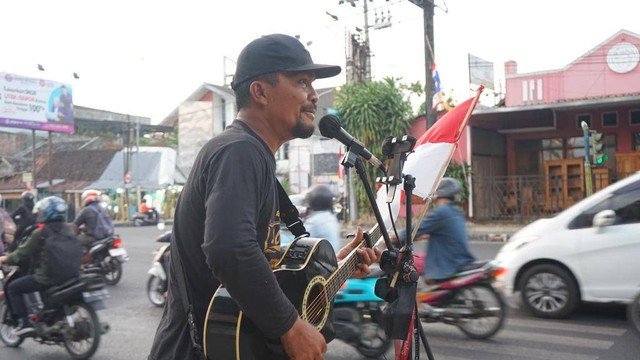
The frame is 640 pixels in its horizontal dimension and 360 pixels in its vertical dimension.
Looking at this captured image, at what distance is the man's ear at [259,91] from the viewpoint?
6.20ft

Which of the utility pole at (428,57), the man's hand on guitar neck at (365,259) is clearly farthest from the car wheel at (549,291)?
the utility pole at (428,57)

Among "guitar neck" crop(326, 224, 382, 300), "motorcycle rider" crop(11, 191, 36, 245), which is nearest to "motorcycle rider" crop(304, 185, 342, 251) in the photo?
"guitar neck" crop(326, 224, 382, 300)

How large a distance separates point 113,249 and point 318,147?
2438cm

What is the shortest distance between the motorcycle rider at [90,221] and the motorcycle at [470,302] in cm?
630

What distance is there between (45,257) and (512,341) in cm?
459

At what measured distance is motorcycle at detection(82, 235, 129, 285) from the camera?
10.1 metres

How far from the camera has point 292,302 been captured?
5.90 ft

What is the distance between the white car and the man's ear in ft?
18.3

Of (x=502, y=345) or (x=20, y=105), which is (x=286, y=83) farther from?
(x=20, y=105)

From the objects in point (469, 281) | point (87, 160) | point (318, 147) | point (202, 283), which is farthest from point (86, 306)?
point (87, 160)

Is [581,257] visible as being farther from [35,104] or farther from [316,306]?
[35,104]

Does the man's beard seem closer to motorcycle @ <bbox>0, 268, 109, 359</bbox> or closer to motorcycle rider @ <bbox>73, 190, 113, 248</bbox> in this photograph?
motorcycle @ <bbox>0, 268, 109, 359</bbox>

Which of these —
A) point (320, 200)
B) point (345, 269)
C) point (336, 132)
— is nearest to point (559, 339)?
point (320, 200)

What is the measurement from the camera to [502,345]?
5.75 m
